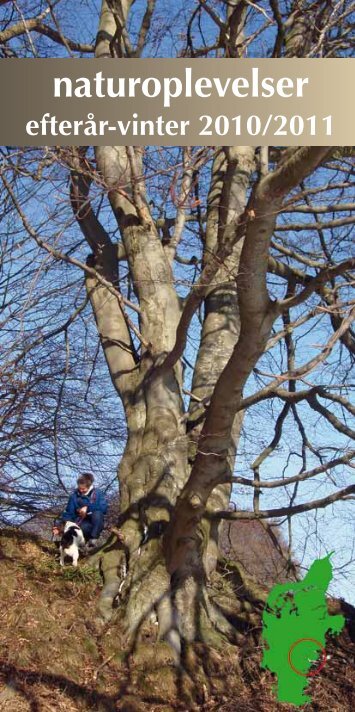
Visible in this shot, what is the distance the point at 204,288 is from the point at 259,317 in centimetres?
57

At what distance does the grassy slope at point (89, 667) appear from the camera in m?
6.93

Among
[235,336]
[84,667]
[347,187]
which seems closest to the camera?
[84,667]

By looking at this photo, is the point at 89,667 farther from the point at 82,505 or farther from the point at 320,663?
the point at 320,663

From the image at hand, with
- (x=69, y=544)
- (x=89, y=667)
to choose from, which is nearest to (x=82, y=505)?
(x=69, y=544)

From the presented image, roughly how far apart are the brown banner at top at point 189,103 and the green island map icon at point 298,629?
185 inches

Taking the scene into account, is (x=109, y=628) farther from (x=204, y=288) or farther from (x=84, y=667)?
(x=204, y=288)

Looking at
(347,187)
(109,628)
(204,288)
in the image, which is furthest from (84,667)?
(347,187)

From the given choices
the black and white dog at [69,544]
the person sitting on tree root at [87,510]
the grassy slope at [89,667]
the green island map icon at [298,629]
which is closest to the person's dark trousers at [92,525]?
the person sitting on tree root at [87,510]

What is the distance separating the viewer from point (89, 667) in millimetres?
7301

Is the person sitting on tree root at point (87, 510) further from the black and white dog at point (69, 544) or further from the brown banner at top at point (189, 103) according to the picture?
the brown banner at top at point (189, 103)

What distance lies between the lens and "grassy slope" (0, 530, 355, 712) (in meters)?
6.93

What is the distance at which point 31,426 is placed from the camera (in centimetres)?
1212

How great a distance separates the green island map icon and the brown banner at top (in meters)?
4.69

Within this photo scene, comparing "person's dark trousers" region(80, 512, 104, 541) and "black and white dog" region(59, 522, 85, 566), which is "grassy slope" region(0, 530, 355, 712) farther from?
"person's dark trousers" region(80, 512, 104, 541)
